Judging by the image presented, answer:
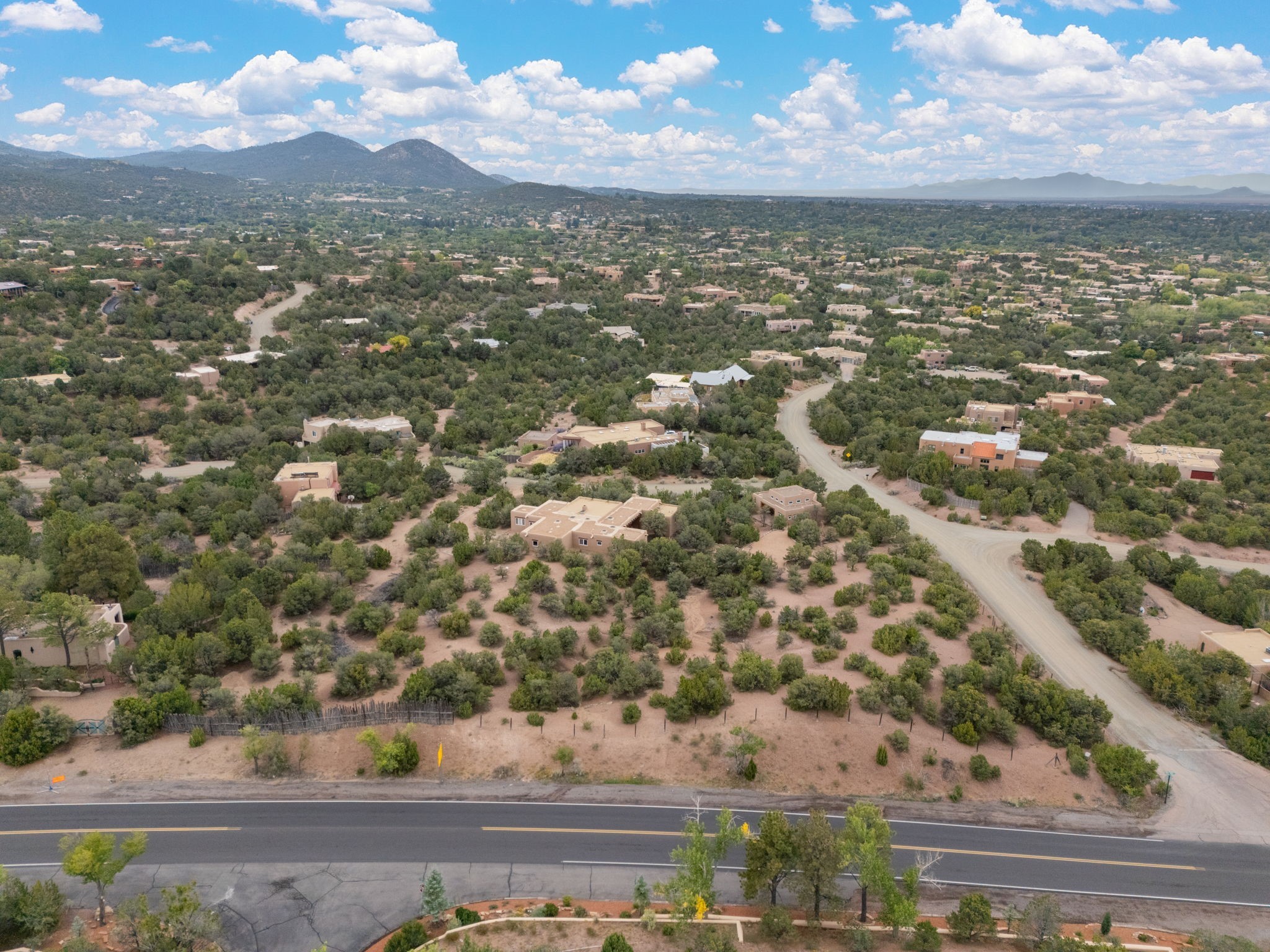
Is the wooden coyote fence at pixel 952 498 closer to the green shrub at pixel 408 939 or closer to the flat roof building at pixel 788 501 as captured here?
the flat roof building at pixel 788 501

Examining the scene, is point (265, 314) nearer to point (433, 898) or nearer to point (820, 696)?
point (820, 696)

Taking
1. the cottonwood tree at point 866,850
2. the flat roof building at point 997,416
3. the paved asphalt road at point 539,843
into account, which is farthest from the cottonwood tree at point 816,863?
the flat roof building at point 997,416

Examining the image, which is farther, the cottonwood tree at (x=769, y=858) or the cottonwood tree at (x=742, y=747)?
the cottonwood tree at (x=742, y=747)

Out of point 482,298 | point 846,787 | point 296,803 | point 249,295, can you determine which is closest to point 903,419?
point 846,787

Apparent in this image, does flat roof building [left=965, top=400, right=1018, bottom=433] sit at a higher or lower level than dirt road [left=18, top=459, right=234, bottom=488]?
higher

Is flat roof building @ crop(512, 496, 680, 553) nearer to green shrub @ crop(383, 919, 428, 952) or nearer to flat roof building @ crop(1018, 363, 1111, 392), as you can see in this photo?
green shrub @ crop(383, 919, 428, 952)

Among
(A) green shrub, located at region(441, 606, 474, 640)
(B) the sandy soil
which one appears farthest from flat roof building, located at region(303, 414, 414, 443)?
(B) the sandy soil
